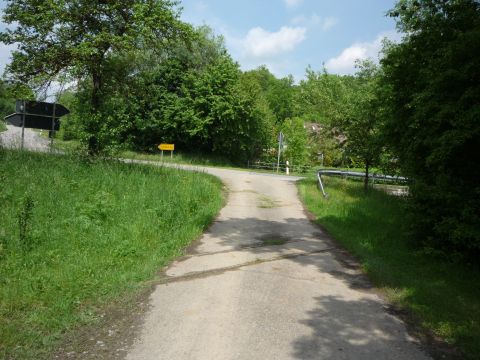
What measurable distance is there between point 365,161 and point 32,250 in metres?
14.7

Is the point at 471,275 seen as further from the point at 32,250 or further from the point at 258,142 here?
the point at 258,142

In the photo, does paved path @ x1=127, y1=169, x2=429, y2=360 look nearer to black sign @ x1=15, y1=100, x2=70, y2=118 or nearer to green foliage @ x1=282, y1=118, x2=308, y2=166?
black sign @ x1=15, y1=100, x2=70, y2=118

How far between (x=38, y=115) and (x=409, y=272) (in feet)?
44.1

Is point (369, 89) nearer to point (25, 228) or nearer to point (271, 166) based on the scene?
point (25, 228)

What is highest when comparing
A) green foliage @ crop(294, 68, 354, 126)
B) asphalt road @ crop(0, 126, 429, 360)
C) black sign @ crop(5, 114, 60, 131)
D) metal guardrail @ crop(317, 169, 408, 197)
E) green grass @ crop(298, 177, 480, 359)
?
green foliage @ crop(294, 68, 354, 126)

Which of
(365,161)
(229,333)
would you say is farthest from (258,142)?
(229,333)

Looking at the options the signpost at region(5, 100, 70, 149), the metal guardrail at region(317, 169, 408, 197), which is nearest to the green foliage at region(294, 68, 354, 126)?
the metal guardrail at region(317, 169, 408, 197)

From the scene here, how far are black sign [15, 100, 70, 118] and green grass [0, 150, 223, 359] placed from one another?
6.32ft

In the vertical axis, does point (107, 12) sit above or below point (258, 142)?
above

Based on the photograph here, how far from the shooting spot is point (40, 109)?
48.8 ft

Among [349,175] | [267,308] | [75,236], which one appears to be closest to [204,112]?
[349,175]

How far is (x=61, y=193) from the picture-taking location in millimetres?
10086

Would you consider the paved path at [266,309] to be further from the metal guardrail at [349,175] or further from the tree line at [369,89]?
the metal guardrail at [349,175]

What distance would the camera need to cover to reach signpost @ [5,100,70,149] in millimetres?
14617
